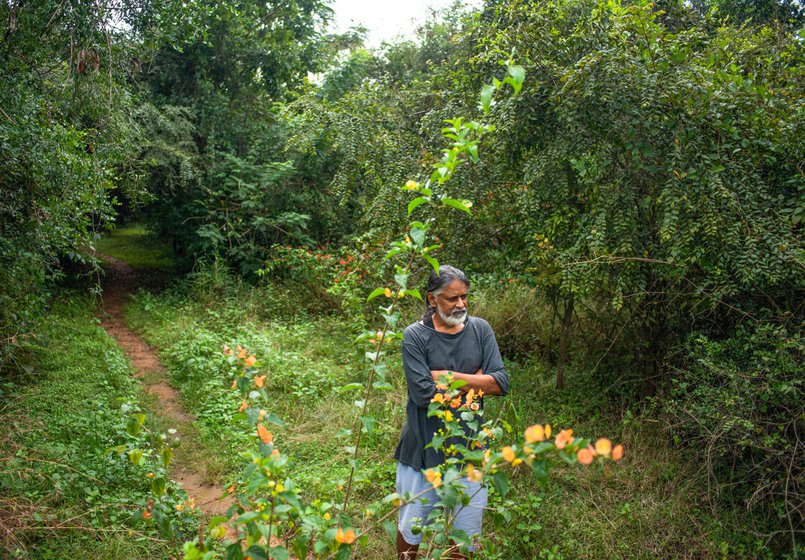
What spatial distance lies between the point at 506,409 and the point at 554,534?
5.67 feet

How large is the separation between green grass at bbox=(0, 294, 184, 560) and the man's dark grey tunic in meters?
1.17

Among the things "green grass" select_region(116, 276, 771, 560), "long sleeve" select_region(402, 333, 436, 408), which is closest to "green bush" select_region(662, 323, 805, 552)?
"green grass" select_region(116, 276, 771, 560)

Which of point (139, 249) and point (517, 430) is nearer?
point (517, 430)

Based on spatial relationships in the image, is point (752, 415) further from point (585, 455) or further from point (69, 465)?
point (69, 465)

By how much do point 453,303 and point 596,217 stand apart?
1878 mm

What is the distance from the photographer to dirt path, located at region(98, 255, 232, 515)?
15.6 feet

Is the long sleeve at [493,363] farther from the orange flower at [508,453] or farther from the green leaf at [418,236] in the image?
the orange flower at [508,453]

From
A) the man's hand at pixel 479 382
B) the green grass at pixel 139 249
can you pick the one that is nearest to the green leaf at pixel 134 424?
the man's hand at pixel 479 382

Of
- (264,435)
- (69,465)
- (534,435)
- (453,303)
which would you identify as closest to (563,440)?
(534,435)

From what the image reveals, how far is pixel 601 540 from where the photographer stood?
374 centimetres

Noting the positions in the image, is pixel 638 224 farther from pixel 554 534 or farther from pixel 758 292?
pixel 554 534

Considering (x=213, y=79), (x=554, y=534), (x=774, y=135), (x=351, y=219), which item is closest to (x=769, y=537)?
(x=554, y=534)

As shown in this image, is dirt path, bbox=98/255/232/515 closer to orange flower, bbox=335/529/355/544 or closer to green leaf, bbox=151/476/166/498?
green leaf, bbox=151/476/166/498

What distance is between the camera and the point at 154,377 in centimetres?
730
